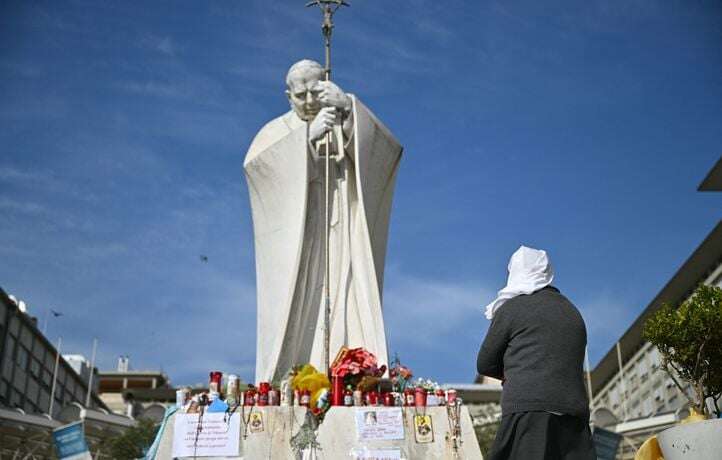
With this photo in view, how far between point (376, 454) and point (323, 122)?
19.2 ft

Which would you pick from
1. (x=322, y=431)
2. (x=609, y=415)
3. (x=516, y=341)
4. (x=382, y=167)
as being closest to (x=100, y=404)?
(x=609, y=415)

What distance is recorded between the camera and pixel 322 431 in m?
9.16

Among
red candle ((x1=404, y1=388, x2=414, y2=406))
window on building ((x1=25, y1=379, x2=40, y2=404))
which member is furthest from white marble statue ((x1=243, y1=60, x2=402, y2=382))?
window on building ((x1=25, y1=379, x2=40, y2=404))

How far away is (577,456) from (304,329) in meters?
8.60

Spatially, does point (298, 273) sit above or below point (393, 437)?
above

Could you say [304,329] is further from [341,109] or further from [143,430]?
[143,430]

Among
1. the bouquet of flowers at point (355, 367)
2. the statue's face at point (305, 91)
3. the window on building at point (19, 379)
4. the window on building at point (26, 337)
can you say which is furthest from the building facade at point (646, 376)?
the window on building at point (26, 337)

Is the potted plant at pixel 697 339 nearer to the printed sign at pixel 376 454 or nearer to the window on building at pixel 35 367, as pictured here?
the printed sign at pixel 376 454

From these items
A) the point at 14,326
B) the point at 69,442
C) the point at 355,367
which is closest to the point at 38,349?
the point at 14,326

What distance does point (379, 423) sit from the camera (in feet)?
30.2

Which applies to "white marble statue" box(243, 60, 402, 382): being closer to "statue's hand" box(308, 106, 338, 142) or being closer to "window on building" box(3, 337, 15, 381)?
"statue's hand" box(308, 106, 338, 142)

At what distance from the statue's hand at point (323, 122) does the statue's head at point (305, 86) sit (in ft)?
1.96

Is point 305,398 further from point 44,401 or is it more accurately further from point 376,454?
point 44,401

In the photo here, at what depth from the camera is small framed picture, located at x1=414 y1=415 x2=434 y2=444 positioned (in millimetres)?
9227
